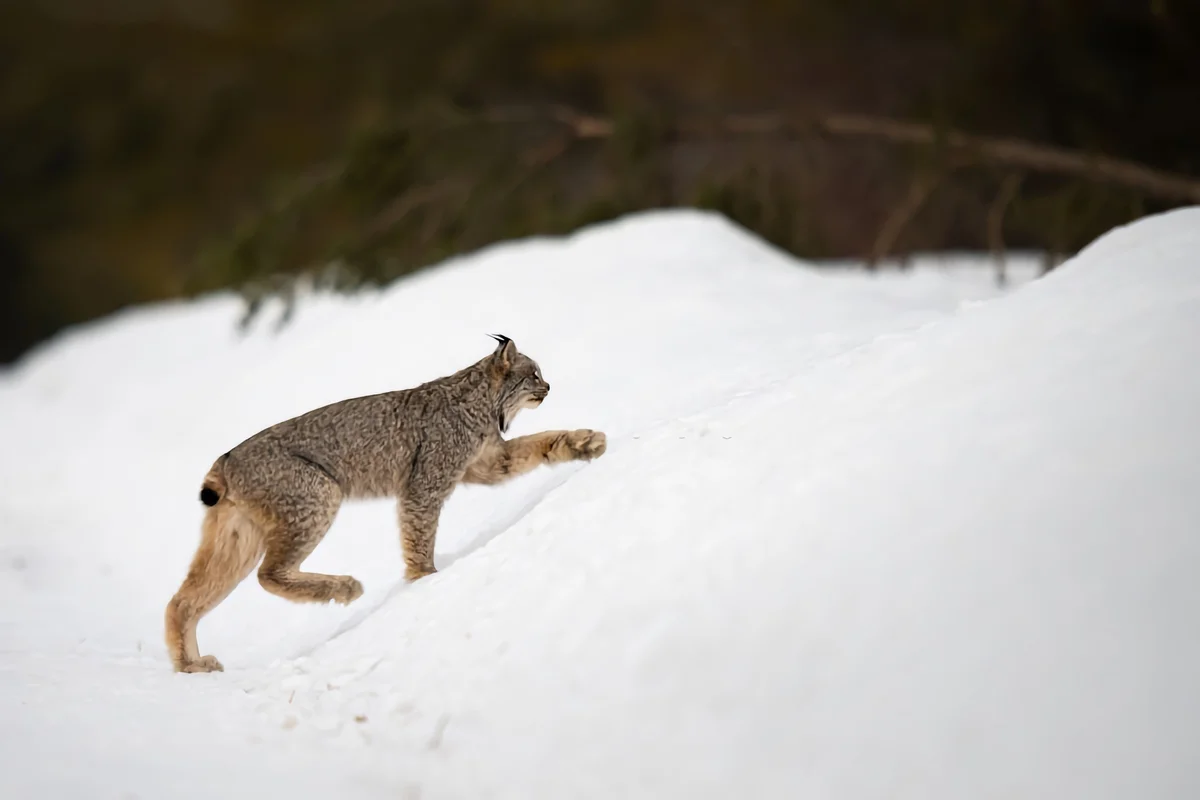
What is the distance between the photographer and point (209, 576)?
4.66 metres

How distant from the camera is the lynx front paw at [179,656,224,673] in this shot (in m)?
4.65

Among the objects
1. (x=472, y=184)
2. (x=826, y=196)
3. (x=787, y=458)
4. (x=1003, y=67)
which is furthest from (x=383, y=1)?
(x=787, y=458)

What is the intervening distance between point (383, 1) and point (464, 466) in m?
9.11

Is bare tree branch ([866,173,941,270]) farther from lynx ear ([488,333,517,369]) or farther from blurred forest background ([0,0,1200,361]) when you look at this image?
lynx ear ([488,333,517,369])

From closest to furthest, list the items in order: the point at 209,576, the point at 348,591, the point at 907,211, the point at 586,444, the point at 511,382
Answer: the point at 209,576 < the point at 348,591 < the point at 586,444 < the point at 511,382 < the point at 907,211

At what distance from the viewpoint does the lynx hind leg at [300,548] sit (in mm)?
4695

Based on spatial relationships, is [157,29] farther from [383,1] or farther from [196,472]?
[196,472]

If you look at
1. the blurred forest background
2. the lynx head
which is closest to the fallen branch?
the blurred forest background

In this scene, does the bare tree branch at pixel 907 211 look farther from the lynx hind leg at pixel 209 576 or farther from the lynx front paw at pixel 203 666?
the lynx front paw at pixel 203 666

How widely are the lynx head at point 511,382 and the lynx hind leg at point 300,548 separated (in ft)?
2.83

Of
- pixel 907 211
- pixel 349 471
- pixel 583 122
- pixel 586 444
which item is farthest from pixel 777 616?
pixel 583 122

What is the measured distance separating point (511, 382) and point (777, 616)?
2178 mm

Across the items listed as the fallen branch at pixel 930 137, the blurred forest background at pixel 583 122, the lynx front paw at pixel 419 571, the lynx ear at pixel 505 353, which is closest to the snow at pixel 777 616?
the lynx front paw at pixel 419 571

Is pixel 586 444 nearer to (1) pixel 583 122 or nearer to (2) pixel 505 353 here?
(2) pixel 505 353
